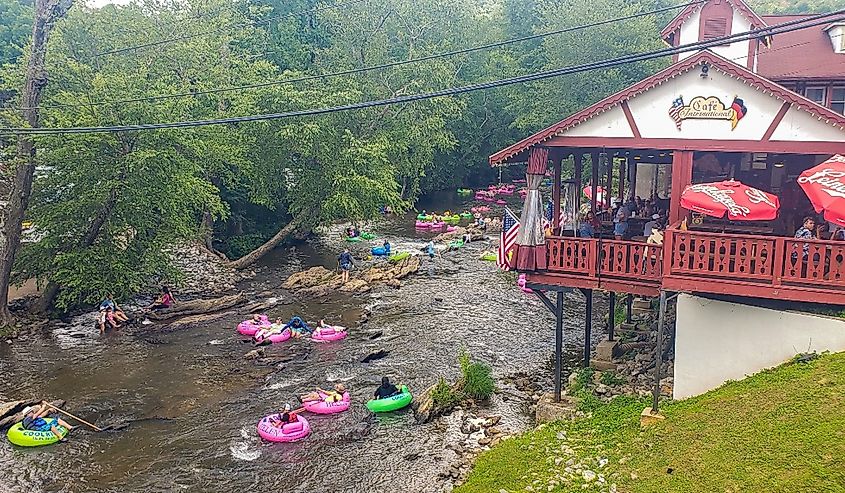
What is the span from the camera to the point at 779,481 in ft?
35.3

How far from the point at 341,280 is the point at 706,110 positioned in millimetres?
21701

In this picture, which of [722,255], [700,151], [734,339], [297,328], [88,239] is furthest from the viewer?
[88,239]

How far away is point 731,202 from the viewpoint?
47.2 feet

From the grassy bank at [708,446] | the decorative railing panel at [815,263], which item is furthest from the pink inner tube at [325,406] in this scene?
the decorative railing panel at [815,263]

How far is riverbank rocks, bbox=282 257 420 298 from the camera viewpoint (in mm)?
33250

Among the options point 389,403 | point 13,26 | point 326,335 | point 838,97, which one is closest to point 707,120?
point 838,97

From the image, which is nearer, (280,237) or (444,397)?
(444,397)

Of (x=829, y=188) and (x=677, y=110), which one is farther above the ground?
(x=677, y=110)

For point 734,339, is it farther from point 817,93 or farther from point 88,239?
point 88,239

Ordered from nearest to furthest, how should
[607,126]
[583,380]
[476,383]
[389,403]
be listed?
1. [607,126]
2. [583,380]
3. [389,403]
4. [476,383]

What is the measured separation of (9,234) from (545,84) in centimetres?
4003

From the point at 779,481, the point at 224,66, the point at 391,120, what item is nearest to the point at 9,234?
the point at 224,66

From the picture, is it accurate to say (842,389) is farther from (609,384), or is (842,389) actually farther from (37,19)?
(37,19)

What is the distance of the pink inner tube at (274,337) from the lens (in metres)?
25.6
